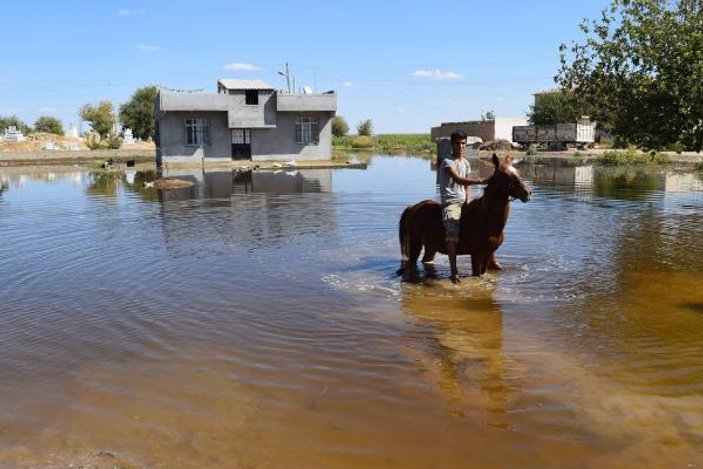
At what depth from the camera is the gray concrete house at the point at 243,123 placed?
151 feet

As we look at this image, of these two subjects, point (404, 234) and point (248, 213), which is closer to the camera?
point (404, 234)

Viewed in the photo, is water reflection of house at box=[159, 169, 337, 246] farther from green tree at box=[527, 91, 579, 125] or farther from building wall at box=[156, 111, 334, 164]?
green tree at box=[527, 91, 579, 125]

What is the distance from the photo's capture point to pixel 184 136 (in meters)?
46.9

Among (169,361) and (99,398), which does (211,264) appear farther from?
(99,398)

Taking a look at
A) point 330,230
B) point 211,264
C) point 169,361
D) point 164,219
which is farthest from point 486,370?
point 164,219

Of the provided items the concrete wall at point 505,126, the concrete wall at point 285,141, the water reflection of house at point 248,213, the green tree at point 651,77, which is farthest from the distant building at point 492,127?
the green tree at point 651,77

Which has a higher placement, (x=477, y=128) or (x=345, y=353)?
(x=477, y=128)

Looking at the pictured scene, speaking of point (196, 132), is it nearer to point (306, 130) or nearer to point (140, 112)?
point (306, 130)

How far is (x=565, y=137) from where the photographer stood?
59.6 m

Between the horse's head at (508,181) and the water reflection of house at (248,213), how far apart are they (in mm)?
5566

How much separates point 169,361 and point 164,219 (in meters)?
11.2


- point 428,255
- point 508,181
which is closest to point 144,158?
point 428,255

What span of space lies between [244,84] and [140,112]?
35696 millimetres

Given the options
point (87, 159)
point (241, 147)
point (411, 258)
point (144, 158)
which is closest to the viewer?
point (411, 258)
